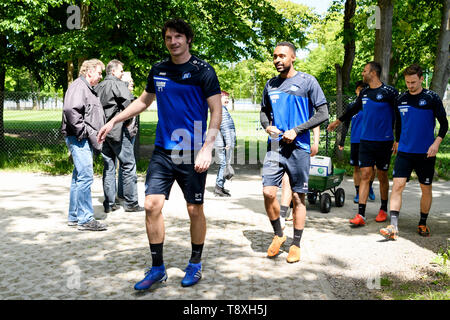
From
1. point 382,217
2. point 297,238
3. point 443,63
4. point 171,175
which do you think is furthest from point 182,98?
point 443,63

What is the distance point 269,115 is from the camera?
5391mm

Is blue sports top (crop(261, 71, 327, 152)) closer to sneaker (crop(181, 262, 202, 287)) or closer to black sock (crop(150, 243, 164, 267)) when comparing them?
sneaker (crop(181, 262, 202, 287))

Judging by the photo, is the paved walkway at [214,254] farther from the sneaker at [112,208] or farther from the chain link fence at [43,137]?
the chain link fence at [43,137]

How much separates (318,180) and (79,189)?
→ 150 inches

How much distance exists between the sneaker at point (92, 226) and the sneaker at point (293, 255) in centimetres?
270

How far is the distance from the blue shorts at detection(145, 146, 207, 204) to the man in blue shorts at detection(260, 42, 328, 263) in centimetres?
116

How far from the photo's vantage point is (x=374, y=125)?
6.79m

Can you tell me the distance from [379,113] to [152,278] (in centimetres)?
434

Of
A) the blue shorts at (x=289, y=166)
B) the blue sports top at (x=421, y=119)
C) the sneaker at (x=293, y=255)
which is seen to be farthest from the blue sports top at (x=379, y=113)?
the sneaker at (x=293, y=255)

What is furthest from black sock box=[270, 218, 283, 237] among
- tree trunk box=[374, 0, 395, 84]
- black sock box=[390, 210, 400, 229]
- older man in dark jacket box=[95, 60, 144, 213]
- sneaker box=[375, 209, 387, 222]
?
tree trunk box=[374, 0, 395, 84]

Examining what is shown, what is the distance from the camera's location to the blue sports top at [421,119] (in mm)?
6027

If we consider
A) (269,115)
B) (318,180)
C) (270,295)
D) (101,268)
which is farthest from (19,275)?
A: (318,180)

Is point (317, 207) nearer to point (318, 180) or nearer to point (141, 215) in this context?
point (318, 180)
